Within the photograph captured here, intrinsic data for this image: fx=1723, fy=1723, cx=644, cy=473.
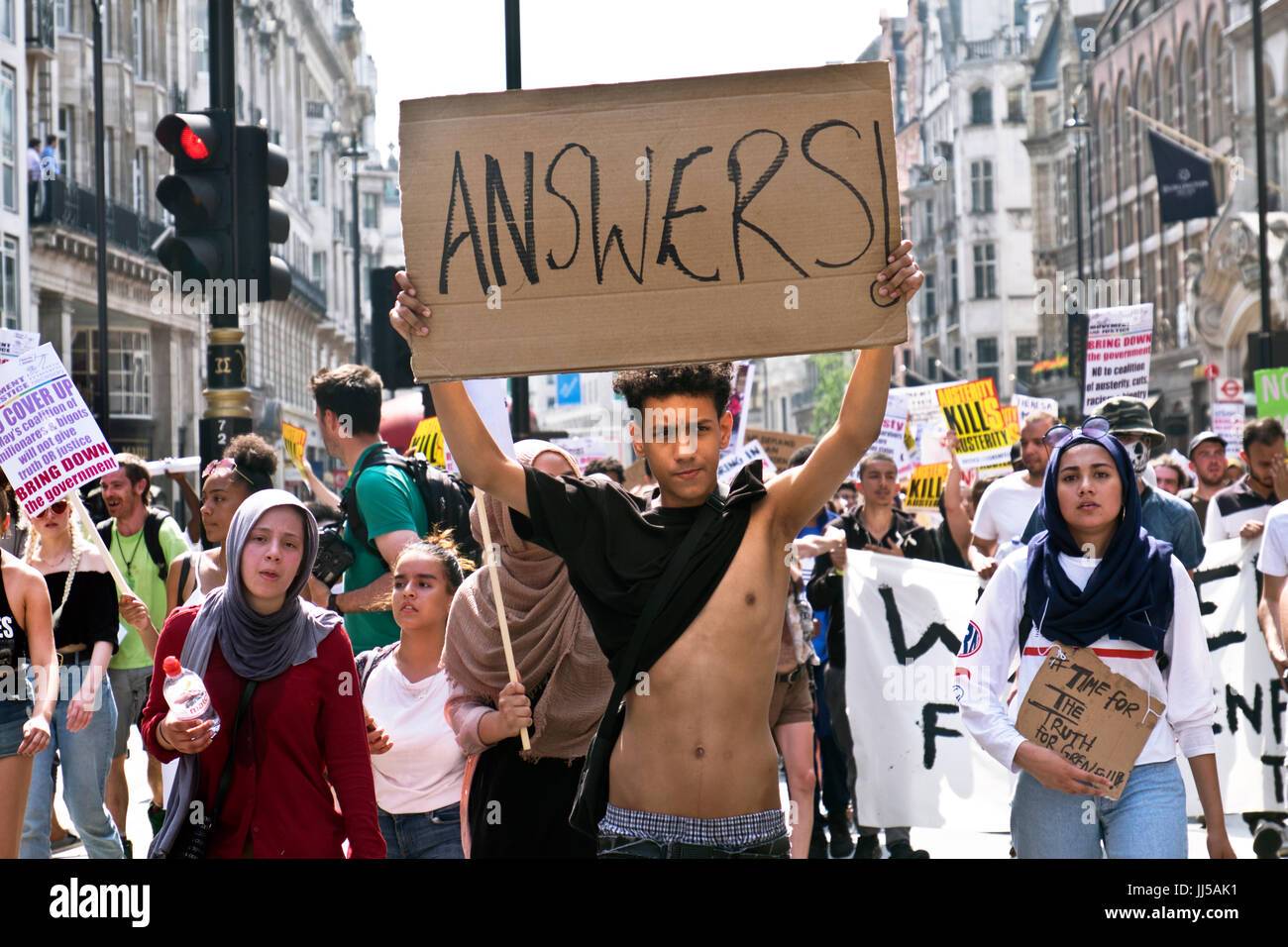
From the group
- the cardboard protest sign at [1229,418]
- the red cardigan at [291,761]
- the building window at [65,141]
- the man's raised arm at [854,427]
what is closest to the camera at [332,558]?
the red cardigan at [291,761]

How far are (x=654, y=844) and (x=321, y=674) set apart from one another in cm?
132

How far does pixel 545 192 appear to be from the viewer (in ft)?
12.7

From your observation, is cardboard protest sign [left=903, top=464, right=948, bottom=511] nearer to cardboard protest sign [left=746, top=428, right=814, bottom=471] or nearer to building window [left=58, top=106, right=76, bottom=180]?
cardboard protest sign [left=746, top=428, right=814, bottom=471]

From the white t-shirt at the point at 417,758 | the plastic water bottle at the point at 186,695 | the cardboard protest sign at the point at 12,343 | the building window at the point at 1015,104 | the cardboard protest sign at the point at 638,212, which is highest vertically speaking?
the building window at the point at 1015,104

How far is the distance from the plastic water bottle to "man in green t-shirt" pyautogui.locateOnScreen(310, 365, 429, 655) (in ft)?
5.99

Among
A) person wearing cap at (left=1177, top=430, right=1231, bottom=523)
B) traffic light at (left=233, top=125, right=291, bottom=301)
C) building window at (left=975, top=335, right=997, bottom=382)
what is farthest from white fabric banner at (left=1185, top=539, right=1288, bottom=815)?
building window at (left=975, top=335, right=997, bottom=382)

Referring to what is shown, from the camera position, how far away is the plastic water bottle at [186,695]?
14.1ft

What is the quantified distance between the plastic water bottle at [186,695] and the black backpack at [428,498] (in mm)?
1971

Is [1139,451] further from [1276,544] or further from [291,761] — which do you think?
[291,761]

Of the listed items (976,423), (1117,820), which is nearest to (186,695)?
(1117,820)

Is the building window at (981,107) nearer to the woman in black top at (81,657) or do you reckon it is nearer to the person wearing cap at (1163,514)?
the person wearing cap at (1163,514)

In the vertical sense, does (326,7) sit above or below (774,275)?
above
